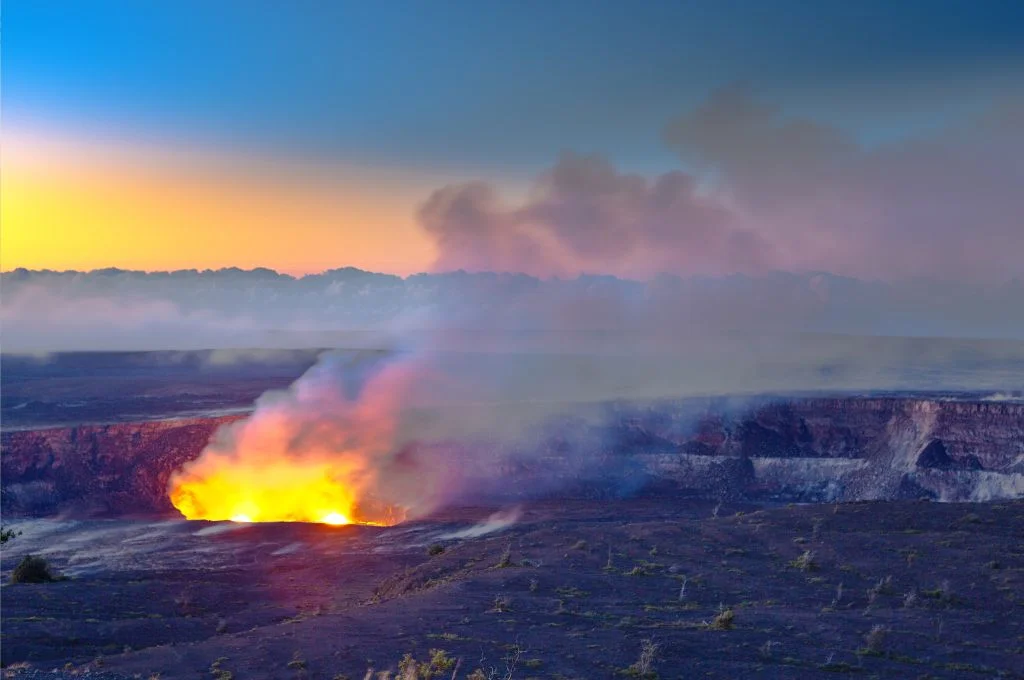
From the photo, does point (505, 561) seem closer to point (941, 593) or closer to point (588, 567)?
point (588, 567)

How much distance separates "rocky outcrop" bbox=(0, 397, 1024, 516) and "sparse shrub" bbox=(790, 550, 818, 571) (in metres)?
27.4

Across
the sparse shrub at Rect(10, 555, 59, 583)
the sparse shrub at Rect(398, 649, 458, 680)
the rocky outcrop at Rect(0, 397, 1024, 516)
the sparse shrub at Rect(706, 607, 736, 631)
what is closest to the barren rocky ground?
the sparse shrub at Rect(706, 607, 736, 631)

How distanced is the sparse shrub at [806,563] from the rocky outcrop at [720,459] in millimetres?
27374

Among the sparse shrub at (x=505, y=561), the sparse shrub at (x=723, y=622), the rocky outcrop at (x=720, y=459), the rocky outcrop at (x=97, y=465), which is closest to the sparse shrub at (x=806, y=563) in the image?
the sparse shrub at (x=723, y=622)

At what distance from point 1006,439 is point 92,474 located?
5716 cm

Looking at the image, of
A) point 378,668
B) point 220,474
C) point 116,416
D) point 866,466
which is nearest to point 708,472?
point 866,466

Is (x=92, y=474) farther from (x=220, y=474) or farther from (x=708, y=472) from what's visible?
(x=708, y=472)

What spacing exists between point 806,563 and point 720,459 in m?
31.1

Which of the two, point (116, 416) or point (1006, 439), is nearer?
point (1006, 439)

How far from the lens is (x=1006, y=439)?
56.3 meters

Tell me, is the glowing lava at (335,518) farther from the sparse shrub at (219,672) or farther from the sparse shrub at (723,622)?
the sparse shrub at (723,622)

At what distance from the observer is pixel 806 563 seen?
1069 inches

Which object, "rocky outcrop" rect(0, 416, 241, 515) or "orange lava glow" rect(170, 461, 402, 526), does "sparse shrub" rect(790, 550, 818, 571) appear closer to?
"orange lava glow" rect(170, 461, 402, 526)

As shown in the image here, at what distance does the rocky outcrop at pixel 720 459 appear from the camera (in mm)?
54281
